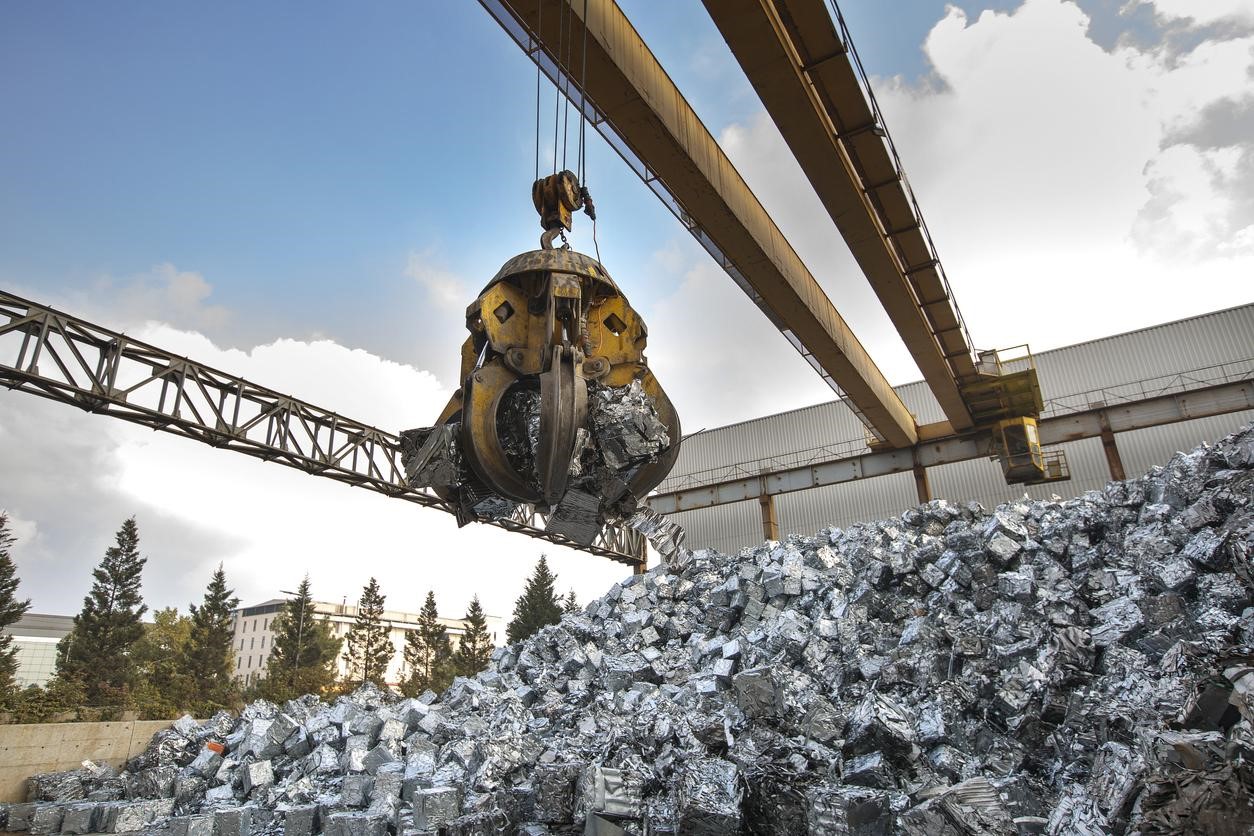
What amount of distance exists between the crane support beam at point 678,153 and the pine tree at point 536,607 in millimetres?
22020

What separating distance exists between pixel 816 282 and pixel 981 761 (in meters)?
8.17

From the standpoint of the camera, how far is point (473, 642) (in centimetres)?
3547

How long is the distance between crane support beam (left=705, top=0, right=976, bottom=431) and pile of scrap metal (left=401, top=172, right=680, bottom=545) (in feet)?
14.5

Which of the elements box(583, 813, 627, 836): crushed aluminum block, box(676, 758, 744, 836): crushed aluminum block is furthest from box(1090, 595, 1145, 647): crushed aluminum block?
box(583, 813, 627, 836): crushed aluminum block

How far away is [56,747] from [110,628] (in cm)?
2835

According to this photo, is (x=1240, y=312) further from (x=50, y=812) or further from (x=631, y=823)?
(x=50, y=812)

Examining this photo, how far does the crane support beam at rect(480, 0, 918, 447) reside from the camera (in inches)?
232

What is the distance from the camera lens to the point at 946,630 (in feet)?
20.4

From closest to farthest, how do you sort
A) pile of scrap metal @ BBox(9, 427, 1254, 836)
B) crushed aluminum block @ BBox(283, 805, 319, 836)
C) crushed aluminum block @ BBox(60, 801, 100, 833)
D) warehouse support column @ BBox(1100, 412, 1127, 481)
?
pile of scrap metal @ BBox(9, 427, 1254, 836), crushed aluminum block @ BBox(283, 805, 319, 836), crushed aluminum block @ BBox(60, 801, 100, 833), warehouse support column @ BBox(1100, 412, 1127, 481)

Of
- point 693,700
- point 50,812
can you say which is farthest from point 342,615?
point 693,700

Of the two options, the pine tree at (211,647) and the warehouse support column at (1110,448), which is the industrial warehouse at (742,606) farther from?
the pine tree at (211,647)

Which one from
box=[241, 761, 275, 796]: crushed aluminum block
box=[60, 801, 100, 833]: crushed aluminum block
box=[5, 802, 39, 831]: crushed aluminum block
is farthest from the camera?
box=[5, 802, 39, 831]: crushed aluminum block

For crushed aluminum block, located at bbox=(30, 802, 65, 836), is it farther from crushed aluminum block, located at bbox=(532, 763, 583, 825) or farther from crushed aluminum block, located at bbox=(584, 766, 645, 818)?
crushed aluminum block, located at bbox=(584, 766, 645, 818)

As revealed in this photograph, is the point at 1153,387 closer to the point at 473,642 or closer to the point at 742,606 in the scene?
the point at 742,606
